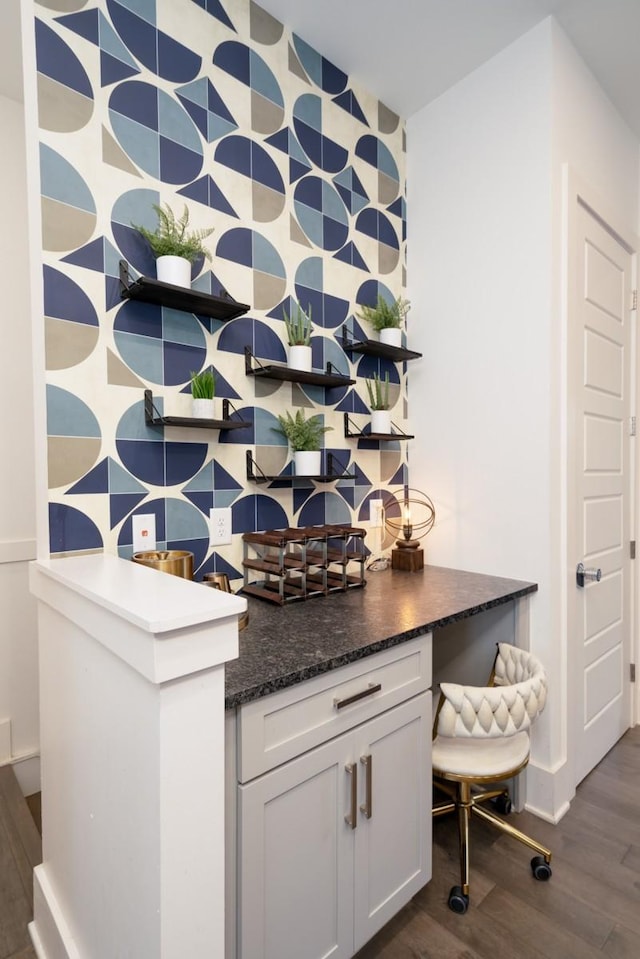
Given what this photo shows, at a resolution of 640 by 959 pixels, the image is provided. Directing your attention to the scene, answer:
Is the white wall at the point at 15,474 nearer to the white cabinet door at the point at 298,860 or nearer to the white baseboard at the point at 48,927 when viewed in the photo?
the white baseboard at the point at 48,927

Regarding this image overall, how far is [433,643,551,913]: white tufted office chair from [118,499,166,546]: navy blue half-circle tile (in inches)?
36.5

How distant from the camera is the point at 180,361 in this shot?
1.54 meters

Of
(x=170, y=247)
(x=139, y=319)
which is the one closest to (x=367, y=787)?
(x=139, y=319)

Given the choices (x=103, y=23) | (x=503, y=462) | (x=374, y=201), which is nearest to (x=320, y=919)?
(x=503, y=462)

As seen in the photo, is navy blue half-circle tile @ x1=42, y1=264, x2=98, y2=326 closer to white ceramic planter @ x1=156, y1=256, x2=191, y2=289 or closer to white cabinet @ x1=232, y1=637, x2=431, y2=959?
white ceramic planter @ x1=156, y1=256, x2=191, y2=289

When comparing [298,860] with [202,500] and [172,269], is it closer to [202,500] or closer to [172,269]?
[202,500]

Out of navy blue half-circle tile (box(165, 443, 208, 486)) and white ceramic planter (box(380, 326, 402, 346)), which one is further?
white ceramic planter (box(380, 326, 402, 346))

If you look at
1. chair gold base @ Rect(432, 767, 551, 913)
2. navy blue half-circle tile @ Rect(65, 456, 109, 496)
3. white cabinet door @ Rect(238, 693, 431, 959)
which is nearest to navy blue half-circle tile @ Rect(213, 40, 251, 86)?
navy blue half-circle tile @ Rect(65, 456, 109, 496)

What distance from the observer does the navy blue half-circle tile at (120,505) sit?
1.38 metres

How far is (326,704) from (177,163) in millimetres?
1608

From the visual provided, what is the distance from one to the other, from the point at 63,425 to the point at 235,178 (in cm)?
104

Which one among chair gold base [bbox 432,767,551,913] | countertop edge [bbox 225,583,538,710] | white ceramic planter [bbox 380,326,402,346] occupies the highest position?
white ceramic planter [bbox 380,326,402,346]

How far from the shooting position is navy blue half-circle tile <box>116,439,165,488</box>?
1.42 meters

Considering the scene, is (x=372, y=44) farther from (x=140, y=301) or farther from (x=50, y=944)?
(x=50, y=944)
